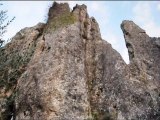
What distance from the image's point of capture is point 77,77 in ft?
105

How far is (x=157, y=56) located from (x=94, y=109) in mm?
10468

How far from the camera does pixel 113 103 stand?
30234 mm

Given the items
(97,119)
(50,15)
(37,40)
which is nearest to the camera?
(97,119)

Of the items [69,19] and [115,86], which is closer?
[115,86]

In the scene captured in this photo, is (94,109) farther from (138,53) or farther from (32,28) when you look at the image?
(32,28)

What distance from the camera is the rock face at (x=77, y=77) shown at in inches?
1173

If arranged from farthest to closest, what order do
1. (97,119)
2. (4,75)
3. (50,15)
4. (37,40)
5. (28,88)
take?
(50,15) < (37,40) < (4,75) < (28,88) < (97,119)

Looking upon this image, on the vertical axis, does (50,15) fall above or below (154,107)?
above

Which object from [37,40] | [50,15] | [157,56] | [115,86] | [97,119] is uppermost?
[50,15]

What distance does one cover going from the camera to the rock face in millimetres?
29797

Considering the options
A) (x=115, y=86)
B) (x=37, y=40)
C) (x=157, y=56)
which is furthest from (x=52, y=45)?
(x=157, y=56)

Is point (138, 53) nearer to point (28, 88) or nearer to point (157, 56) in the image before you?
point (157, 56)

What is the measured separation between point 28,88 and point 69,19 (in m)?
10.7

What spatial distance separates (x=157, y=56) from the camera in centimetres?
3725
